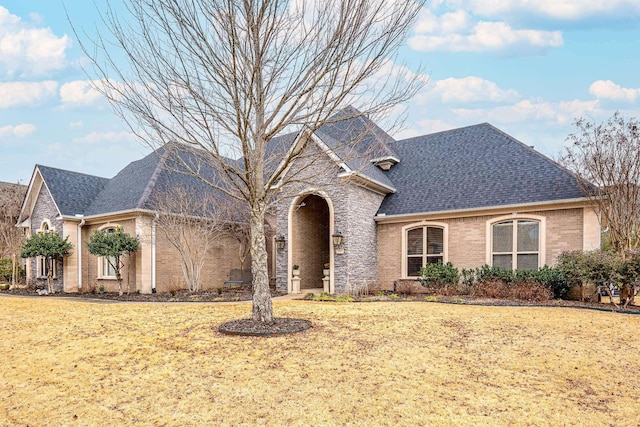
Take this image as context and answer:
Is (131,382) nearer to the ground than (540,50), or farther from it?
nearer to the ground

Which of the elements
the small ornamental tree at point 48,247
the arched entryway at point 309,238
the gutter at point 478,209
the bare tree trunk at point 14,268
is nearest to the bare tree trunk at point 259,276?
the arched entryway at point 309,238

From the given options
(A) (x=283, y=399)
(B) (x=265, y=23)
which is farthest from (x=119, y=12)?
(A) (x=283, y=399)

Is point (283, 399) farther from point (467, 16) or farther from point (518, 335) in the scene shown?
point (467, 16)

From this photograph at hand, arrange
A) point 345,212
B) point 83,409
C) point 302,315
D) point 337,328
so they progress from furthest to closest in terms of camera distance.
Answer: point 345,212, point 302,315, point 337,328, point 83,409

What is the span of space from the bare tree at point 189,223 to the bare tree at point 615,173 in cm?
1312

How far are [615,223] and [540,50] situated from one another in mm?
7921

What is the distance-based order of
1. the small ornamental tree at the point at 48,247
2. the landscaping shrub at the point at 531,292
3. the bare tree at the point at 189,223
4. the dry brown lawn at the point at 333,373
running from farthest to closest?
the small ornamental tree at the point at 48,247 < the bare tree at the point at 189,223 < the landscaping shrub at the point at 531,292 < the dry brown lawn at the point at 333,373

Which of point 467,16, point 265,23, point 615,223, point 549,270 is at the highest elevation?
point 467,16

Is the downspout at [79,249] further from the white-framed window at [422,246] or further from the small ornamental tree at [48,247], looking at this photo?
the white-framed window at [422,246]

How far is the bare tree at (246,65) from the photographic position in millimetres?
6516

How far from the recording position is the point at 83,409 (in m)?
3.91

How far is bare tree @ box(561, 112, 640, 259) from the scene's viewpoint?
1055cm

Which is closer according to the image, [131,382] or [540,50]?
[131,382]

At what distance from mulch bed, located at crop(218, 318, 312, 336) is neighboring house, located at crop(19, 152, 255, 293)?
894 cm
